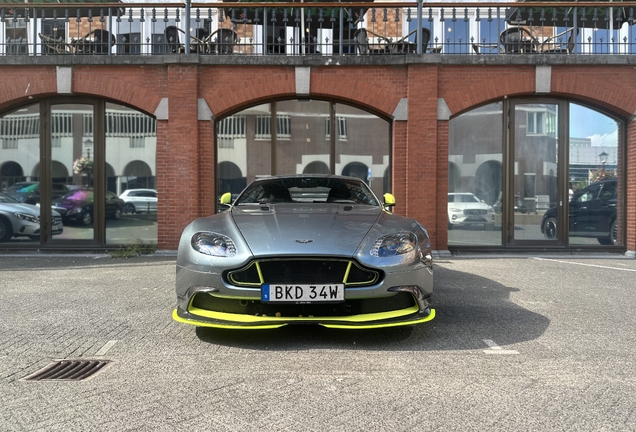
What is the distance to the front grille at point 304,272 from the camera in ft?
13.7

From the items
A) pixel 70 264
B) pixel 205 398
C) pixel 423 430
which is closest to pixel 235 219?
pixel 205 398

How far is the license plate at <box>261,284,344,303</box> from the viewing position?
408 centimetres

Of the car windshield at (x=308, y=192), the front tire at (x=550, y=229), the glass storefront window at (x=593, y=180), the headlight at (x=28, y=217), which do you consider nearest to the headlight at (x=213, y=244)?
the car windshield at (x=308, y=192)

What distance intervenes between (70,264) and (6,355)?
5764mm

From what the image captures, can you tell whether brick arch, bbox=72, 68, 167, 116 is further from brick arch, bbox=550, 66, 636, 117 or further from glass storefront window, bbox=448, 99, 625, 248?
brick arch, bbox=550, 66, 636, 117

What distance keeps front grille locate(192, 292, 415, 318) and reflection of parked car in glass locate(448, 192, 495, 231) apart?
7286mm

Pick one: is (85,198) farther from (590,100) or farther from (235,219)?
(590,100)

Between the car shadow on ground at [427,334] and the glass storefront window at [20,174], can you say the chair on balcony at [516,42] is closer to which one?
the car shadow on ground at [427,334]

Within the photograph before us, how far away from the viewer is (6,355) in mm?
4121

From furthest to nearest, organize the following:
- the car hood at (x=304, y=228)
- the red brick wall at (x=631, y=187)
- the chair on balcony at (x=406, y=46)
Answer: the chair on balcony at (x=406, y=46)
the red brick wall at (x=631, y=187)
the car hood at (x=304, y=228)

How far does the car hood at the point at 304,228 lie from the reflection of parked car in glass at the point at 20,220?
7.57 meters

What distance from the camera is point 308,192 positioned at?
603 centimetres

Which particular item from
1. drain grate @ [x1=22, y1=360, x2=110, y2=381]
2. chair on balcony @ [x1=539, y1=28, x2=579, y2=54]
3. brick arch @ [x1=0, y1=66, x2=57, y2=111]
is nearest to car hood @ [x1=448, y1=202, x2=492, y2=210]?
chair on balcony @ [x1=539, y1=28, x2=579, y2=54]

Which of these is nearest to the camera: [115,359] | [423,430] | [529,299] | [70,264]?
[423,430]
